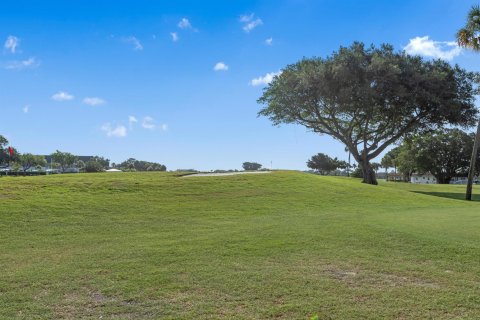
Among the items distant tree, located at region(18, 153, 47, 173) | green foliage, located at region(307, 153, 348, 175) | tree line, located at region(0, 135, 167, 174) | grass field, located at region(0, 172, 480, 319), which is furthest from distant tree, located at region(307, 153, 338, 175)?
grass field, located at region(0, 172, 480, 319)

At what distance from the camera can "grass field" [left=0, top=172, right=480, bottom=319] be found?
524cm

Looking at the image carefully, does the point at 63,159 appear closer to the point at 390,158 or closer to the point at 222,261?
the point at 390,158

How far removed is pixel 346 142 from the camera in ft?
135

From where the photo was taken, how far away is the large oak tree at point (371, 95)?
33.8m

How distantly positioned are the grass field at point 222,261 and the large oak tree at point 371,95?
2052 cm

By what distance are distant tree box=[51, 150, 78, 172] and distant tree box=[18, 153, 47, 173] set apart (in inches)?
422

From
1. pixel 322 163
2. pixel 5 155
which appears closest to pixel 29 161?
pixel 5 155

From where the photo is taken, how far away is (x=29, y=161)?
344 feet

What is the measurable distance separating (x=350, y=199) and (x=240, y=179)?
550 cm

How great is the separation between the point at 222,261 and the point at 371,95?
28.4m

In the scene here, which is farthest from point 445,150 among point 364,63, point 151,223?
point 151,223

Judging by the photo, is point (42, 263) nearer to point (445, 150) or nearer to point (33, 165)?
point (445, 150)

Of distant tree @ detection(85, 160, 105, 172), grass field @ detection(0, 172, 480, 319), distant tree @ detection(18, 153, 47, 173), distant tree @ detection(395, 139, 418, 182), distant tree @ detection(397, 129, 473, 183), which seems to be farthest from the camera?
distant tree @ detection(18, 153, 47, 173)

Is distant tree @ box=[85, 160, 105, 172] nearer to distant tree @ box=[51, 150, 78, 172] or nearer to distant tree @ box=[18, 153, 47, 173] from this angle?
distant tree @ box=[18, 153, 47, 173]
